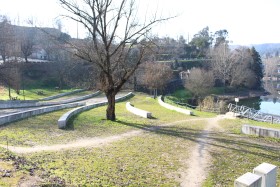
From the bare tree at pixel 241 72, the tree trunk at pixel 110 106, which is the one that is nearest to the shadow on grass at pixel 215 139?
the tree trunk at pixel 110 106

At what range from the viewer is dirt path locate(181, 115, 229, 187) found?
26.3 feet

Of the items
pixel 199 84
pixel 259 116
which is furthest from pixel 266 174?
pixel 199 84

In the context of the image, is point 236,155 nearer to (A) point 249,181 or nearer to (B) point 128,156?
(B) point 128,156

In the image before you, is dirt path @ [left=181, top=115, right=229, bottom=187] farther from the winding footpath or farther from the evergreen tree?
the evergreen tree

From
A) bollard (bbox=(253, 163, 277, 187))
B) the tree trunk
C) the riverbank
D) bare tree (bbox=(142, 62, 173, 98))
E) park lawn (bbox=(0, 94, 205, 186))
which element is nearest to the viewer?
bollard (bbox=(253, 163, 277, 187))

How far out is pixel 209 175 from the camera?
8.51m

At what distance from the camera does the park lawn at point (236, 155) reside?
855 cm

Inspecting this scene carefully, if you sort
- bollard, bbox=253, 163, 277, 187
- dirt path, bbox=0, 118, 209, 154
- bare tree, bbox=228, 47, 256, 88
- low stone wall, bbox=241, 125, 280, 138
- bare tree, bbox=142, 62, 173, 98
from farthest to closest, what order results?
bare tree, bbox=228, 47, 256, 88
bare tree, bbox=142, 62, 173, 98
low stone wall, bbox=241, 125, 280, 138
dirt path, bbox=0, 118, 209, 154
bollard, bbox=253, 163, 277, 187

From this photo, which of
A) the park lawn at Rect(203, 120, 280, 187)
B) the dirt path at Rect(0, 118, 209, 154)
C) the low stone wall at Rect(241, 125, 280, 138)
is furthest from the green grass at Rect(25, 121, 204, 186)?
the low stone wall at Rect(241, 125, 280, 138)

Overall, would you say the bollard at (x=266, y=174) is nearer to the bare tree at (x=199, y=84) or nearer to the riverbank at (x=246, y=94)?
the bare tree at (x=199, y=84)

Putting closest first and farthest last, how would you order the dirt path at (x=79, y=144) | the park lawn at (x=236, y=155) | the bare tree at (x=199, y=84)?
the park lawn at (x=236, y=155) < the dirt path at (x=79, y=144) < the bare tree at (x=199, y=84)

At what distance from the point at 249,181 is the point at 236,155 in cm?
531

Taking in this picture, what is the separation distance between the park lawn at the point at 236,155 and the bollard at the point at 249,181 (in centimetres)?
216

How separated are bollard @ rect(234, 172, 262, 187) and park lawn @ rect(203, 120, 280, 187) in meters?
2.16
